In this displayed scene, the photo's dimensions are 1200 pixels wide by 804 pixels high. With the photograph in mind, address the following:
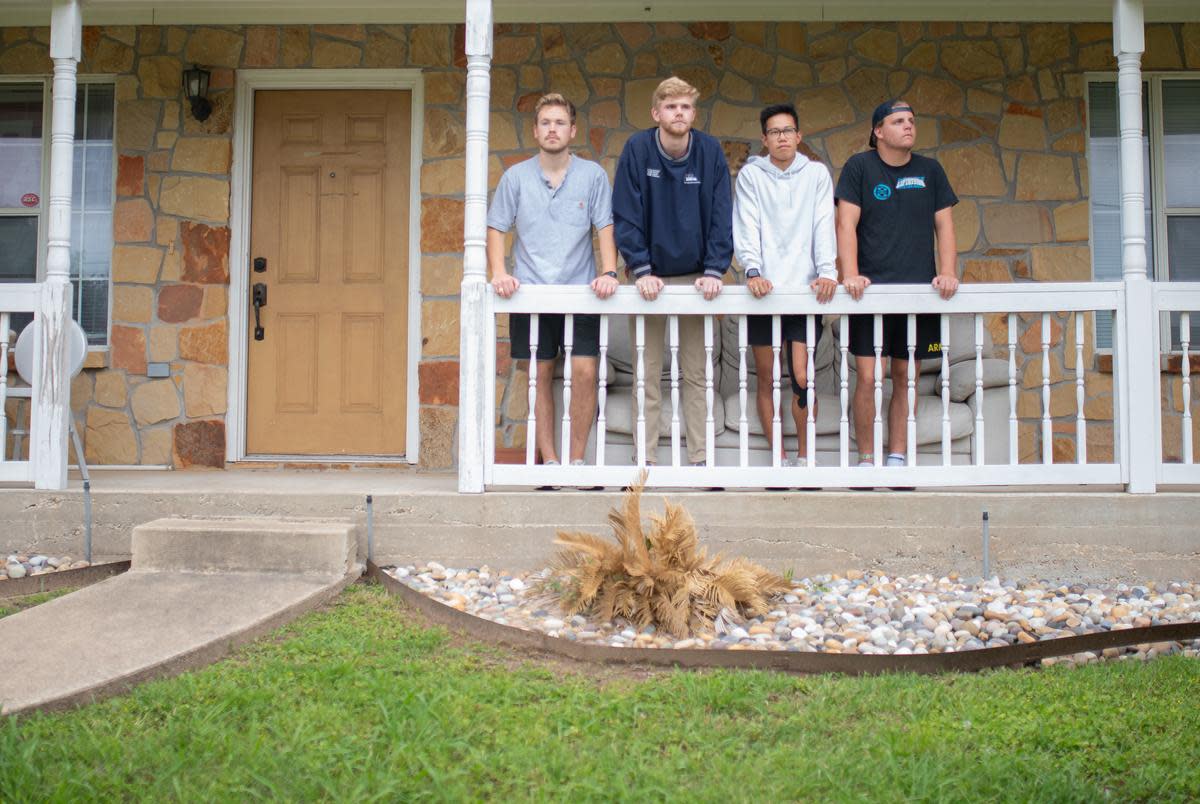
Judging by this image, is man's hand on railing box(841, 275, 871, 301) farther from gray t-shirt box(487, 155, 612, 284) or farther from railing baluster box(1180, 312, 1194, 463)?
railing baluster box(1180, 312, 1194, 463)

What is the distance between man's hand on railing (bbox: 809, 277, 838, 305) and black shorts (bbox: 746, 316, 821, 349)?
7.7 inches

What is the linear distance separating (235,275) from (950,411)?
387 centimetres

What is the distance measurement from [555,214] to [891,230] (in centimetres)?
139

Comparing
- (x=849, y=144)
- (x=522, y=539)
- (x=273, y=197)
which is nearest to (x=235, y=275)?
(x=273, y=197)

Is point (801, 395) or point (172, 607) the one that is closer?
point (172, 607)

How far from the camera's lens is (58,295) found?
4520mm

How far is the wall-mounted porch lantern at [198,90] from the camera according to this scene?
19.4 feet

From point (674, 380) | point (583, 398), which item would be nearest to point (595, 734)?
point (674, 380)

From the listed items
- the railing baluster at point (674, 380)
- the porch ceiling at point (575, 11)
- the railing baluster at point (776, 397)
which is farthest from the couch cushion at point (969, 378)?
the porch ceiling at point (575, 11)

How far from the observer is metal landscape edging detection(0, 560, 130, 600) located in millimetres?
3850

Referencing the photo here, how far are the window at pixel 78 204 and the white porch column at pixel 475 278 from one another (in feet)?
9.27

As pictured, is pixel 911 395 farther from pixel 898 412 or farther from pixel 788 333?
pixel 788 333

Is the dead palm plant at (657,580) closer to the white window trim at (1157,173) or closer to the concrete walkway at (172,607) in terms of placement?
the concrete walkway at (172,607)

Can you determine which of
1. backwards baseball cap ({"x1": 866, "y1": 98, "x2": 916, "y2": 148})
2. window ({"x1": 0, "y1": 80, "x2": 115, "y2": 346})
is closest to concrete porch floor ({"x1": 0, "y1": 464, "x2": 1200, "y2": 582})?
backwards baseball cap ({"x1": 866, "y1": 98, "x2": 916, "y2": 148})
